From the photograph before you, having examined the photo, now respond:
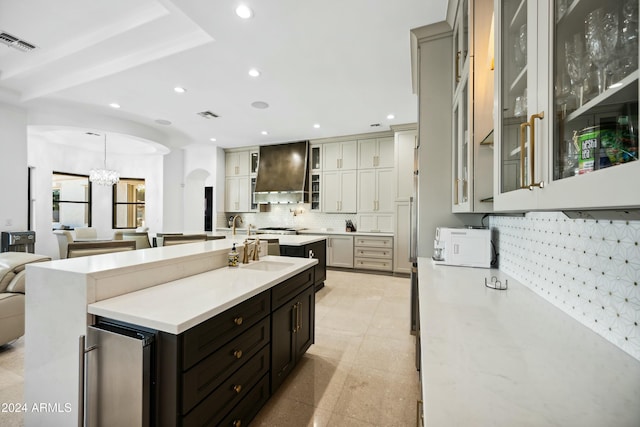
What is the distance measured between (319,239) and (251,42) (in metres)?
2.84

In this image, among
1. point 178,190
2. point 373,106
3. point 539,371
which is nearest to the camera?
point 539,371

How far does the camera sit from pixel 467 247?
204cm

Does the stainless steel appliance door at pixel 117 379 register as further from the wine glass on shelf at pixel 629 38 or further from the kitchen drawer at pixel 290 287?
the wine glass on shelf at pixel 629 38

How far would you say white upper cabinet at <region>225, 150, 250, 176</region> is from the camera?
23.2ft

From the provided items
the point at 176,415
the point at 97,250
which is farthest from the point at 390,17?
the point at 97,250

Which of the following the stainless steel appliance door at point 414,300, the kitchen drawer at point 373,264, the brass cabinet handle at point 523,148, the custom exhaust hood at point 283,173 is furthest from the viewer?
the custom exhaust hood at point 283,173

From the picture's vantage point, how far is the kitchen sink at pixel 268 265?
7.00 feet

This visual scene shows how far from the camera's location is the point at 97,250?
2.55m

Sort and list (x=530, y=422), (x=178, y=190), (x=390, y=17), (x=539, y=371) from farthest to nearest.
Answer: (x=178, y=190), (x=390, y=17), (x=539, y=371), (x=530, y=422)

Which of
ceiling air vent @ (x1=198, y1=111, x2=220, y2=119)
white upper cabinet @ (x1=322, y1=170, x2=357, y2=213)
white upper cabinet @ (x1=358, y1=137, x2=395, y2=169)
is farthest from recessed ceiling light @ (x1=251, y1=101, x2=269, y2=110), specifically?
white upper cabinet @ (x1=358, y1=137, x2=395, y2=169)

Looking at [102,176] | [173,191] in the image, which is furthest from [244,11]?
[173,191]

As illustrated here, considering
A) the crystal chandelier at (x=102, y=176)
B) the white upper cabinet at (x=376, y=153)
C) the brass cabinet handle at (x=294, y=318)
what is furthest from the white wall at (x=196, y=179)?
the brass cabinet handle at (x=294, y=318)

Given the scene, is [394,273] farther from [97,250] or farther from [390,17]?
[97,250]

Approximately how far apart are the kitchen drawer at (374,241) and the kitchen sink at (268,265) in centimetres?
341
